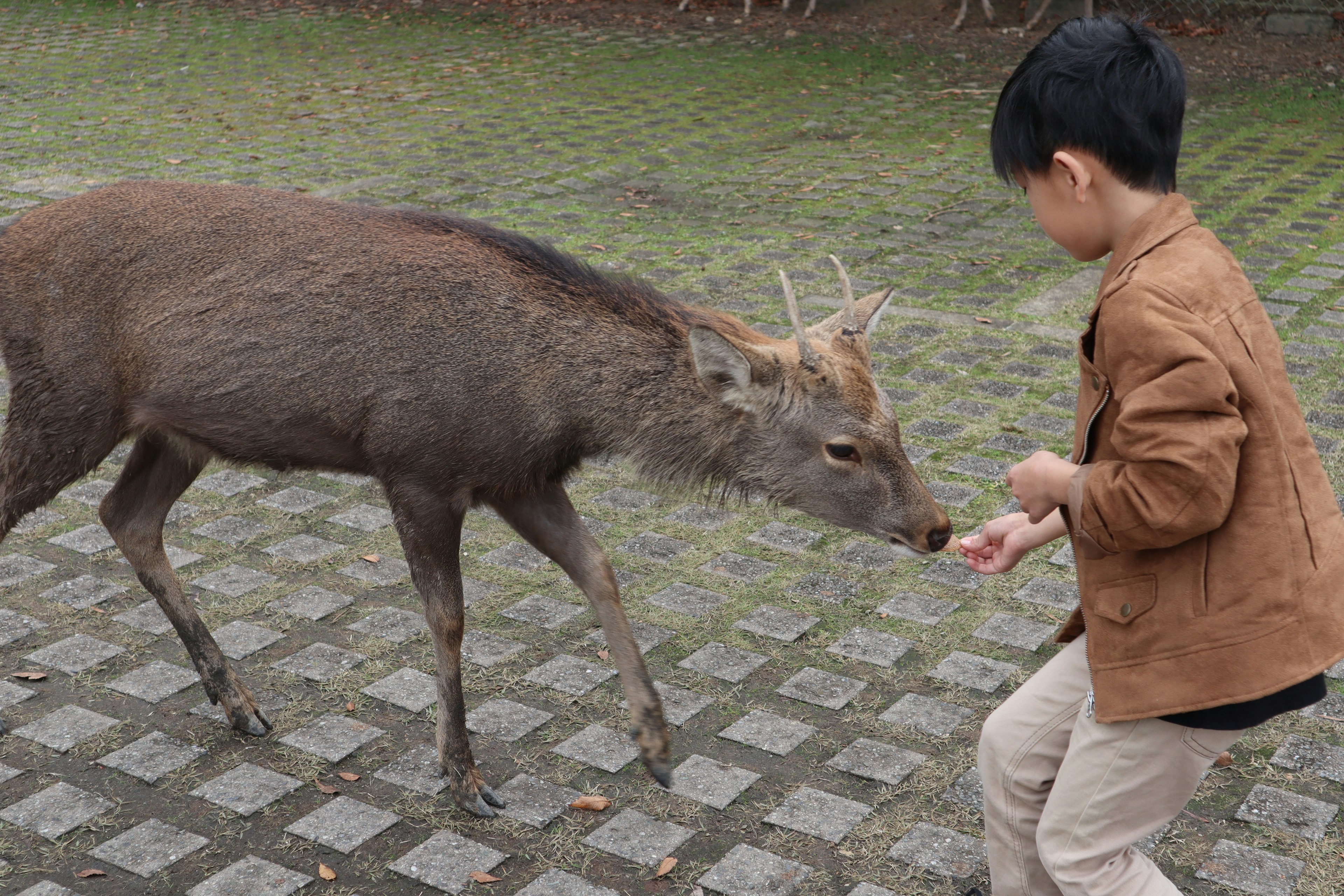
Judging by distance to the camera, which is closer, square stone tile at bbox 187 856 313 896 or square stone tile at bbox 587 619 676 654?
square stone tile at bbox 187 856 313 896

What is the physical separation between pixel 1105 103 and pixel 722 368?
1.64m

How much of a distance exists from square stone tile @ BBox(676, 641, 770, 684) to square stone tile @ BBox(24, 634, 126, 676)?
2205 millimetres

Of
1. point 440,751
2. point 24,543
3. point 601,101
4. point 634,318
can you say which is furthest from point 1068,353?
point 601,101

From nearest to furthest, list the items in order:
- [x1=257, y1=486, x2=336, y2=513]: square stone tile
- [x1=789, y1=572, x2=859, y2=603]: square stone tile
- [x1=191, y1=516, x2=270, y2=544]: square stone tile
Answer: [x1=789, y1=572, x2=859, y2=603]: square stone tile → [x1=191, y1=516, x2=270, y2=544]: square stone tile → [x1=257, y1=486, x2=336, y2=513]: square stone tile

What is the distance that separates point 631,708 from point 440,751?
635mm

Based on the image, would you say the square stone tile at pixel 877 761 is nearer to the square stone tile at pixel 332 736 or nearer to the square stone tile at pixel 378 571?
the square stone tile at pixel 332 736

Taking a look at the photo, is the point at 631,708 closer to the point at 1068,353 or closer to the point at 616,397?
the point at 616,397

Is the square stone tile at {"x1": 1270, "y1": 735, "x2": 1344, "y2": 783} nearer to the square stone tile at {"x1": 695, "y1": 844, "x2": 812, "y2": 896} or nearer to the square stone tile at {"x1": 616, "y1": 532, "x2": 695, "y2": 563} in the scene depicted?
the square stone tile at {"x1": 695, "y1": 844, "x2": 812, "y2": 896}

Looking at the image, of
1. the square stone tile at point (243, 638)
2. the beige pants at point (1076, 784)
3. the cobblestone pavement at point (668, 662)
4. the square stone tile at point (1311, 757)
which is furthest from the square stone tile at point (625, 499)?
the beige pants at point (1076, 784)

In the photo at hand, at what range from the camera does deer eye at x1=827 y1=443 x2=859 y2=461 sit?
4203mm

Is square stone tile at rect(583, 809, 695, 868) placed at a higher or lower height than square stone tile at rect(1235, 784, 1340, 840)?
higher

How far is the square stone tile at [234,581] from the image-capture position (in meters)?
5.50

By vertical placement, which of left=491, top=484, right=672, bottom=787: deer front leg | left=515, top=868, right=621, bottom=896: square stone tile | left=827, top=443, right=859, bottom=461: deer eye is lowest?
left=515, top=868, right=621, bottom=896: square stone tile

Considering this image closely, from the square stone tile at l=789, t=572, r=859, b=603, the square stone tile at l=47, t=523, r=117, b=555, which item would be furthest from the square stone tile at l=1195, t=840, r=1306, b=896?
the square stone tile at l=47, t=523, r=117, b=555
